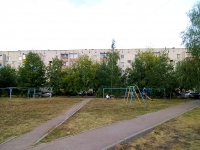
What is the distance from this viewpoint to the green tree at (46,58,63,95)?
117 feet

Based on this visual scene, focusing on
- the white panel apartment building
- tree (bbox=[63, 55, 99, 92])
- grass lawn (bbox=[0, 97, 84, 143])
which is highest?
the white panel apartment building

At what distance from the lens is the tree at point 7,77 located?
3750 centimetres

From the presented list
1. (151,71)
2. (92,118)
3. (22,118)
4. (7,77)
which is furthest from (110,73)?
(22,118)

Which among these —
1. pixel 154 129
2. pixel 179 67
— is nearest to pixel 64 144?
pixel 154 129

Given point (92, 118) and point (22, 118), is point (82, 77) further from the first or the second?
point (92, 118)

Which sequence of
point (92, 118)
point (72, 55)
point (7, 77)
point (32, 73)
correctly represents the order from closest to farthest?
1. point (92, 118)
2. point (32, 73)
3. point (7, 77)
4. point (72, 55)

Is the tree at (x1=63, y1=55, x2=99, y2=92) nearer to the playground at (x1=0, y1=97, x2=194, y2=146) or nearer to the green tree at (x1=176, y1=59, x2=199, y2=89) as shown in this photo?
the green tree at (x1=176, y1=59, x2=199, y2=89)

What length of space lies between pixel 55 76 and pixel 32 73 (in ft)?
14.6

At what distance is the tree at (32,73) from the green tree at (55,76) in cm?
117

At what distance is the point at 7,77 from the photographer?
38031mm

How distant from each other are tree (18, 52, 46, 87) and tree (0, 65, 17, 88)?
395 cm

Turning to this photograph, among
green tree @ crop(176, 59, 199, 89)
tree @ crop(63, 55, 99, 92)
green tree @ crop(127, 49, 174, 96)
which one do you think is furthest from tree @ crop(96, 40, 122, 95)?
green tree @ crop(176, 59, 199, 89)

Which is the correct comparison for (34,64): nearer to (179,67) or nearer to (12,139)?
(179,67)

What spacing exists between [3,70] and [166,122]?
38.0 meters
